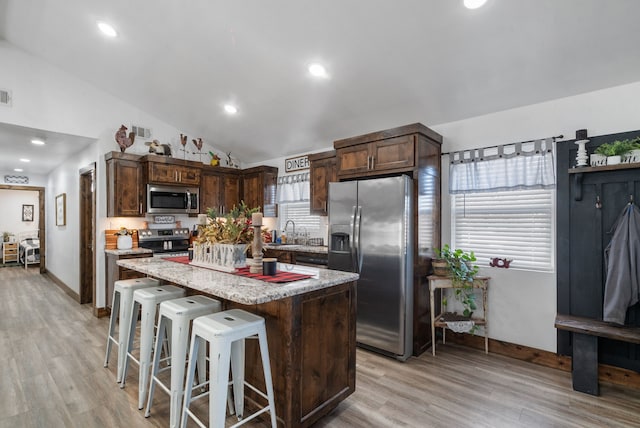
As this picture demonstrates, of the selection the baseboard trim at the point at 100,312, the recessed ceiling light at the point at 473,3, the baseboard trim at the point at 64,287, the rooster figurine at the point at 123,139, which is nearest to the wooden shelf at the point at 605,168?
the recessed ceiling light at the point at 473,3

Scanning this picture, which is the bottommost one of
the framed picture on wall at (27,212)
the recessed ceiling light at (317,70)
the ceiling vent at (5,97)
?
the framed picture on wall at (27,212)

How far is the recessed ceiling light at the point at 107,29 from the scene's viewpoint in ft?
11.0

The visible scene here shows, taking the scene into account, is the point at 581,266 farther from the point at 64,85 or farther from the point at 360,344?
the point at 64,85

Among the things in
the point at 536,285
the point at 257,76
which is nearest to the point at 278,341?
the point at 536,285

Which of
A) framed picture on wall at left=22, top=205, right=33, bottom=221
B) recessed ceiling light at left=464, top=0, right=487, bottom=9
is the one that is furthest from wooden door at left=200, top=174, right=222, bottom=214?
framed picture on wall at left=22, top=205, right=33, bottom=221

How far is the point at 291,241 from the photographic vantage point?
17.4ft

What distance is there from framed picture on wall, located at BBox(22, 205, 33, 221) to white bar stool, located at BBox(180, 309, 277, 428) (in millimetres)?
11737

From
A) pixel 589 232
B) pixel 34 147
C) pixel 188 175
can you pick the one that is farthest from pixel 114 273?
pixel 589 232

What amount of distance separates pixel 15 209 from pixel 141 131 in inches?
322

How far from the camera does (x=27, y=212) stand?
1005 cm

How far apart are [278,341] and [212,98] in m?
3.56

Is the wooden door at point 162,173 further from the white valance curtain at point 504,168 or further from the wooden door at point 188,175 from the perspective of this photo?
the white valance curtain at point 504,168

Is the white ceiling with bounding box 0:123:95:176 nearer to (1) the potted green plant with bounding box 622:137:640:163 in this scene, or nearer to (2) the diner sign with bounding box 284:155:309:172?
(2) the diner sign with bounding box 284:155:309:172

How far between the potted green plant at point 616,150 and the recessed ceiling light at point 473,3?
5.18 ft
